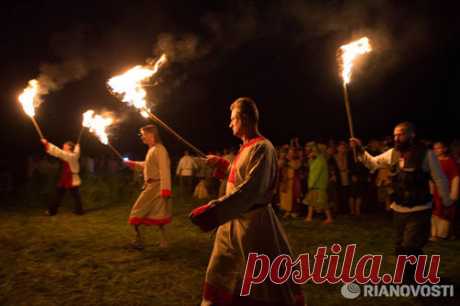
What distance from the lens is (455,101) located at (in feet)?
78.1

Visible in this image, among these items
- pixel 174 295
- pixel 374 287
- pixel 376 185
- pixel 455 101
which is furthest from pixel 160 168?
pixel 455 101

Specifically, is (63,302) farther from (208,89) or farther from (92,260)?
(208,89)

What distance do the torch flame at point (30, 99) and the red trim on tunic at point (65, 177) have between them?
2564 mm

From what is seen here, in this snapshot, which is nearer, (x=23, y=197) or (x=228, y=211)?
(x=228, y=211)

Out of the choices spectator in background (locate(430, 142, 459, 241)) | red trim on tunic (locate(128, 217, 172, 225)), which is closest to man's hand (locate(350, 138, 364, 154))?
spectator in background (locate(430, 142, 459, 241))

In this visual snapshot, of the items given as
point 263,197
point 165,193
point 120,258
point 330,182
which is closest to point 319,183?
point 330,182

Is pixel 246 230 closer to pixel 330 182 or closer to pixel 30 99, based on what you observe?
pixel 30 99

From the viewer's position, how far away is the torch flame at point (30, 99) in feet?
27.0

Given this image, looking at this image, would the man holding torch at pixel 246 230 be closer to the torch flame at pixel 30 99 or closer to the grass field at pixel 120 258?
the grass field at pixel 120 258

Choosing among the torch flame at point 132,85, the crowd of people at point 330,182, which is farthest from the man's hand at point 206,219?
the crowd of people at point 330,182

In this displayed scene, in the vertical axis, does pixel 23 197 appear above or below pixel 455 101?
below

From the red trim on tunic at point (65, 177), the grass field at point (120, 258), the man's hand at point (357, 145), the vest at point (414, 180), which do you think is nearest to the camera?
the grass field at point (120, 258)

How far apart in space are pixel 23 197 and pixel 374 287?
13108 millimetres

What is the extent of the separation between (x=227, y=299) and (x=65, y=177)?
8.94m
